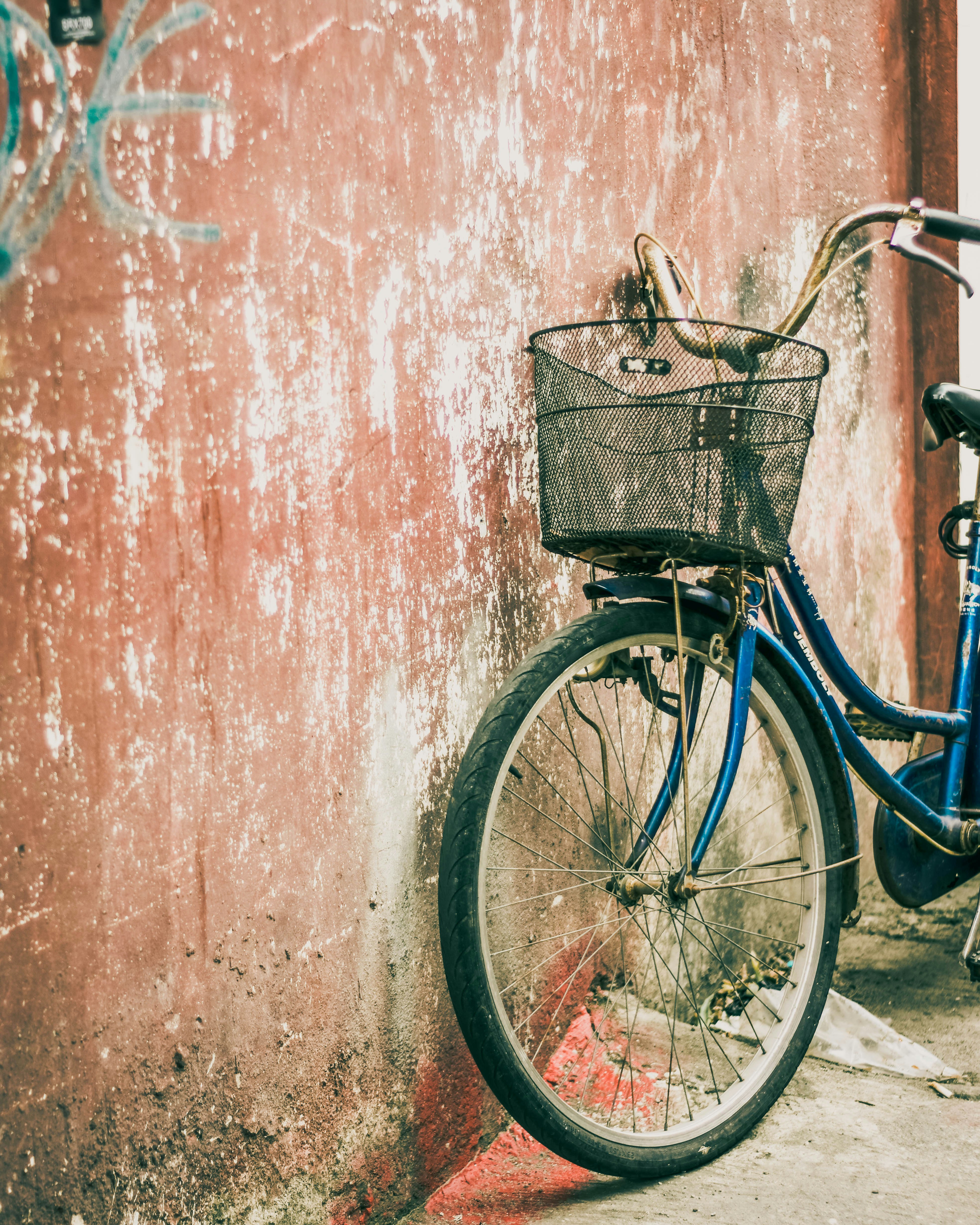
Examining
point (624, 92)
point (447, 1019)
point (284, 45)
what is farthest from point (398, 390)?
point (447, 1019)

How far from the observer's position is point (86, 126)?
1497 mm

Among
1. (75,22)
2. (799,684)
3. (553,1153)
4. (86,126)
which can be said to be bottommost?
(553,1153)

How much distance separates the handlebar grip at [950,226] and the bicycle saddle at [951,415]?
0.34 m

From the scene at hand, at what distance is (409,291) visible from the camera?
1900mm

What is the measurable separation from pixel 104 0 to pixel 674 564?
3.95ft

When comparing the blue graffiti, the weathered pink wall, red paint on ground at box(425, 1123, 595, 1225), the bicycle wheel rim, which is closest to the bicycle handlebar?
the weathered pink wall

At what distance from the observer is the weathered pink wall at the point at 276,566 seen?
147 centimetres

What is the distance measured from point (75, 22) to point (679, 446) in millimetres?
1052

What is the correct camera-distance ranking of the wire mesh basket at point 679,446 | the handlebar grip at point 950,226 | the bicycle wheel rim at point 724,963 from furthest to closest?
the handlebar grip at point 950,226 < the bicycle wheel rim at point 724,963 < the wire mesh basket at point 679,446

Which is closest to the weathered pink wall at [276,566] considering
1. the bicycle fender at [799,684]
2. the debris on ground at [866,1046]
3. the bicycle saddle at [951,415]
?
the bicycle fender at [799,684]

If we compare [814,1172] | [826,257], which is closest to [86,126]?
[826,257]

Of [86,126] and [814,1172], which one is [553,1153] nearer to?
[814,1172]

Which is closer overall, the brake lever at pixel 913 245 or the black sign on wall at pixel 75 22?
the black sign on wall at pixel 75 22

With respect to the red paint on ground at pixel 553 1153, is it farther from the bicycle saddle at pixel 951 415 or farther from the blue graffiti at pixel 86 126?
the blue graffiti at pixel 86 126
